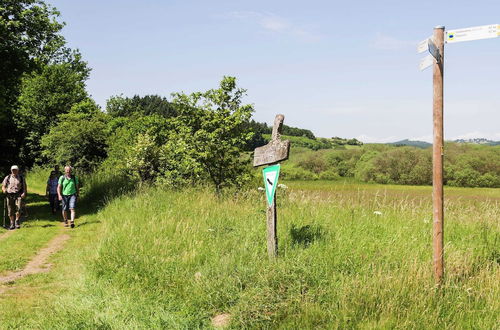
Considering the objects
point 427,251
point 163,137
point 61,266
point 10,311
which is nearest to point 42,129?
point 163,137

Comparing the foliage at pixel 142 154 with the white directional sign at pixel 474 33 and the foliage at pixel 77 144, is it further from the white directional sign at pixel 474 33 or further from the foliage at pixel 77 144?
the white directional sign at pixel 474 33

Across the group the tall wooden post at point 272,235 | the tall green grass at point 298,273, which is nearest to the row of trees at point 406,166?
the tall green grass at point 298,273

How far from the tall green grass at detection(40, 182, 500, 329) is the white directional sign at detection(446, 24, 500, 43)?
2.96 m

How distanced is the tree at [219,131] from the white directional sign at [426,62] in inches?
426

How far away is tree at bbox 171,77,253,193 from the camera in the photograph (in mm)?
16234

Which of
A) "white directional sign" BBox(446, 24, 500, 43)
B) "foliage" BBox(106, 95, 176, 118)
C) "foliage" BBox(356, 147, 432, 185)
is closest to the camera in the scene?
"white directional sign" BBox(446, 24, 500, 43)

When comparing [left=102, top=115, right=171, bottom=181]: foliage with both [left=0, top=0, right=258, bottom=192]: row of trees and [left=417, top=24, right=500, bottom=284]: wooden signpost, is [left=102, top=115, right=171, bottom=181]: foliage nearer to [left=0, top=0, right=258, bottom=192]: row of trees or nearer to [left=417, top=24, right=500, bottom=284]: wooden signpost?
[left=0, top=0, right=258, bottom=192]: row of trees

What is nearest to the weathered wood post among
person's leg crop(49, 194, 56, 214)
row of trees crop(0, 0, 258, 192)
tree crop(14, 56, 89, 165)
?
row of trees crop(0, 0, 258, 192)

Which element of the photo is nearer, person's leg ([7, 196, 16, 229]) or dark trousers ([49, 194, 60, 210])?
person's leg ([7, 196, 16, 229])

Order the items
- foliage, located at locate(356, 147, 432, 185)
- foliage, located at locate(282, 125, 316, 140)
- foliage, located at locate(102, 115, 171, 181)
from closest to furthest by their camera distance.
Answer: foliage, located at locate(102, 115, 171, 181)
foliage, located at locate(356, 147, 432, 185)
foliage, located at locate(282, 125, 316, 140)

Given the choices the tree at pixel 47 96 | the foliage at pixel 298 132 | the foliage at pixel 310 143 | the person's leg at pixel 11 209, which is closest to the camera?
the person's leg at pixel 11 209

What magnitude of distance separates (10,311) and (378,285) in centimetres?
531

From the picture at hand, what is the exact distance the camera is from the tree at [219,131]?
16234 mm

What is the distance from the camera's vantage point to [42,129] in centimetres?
4116
